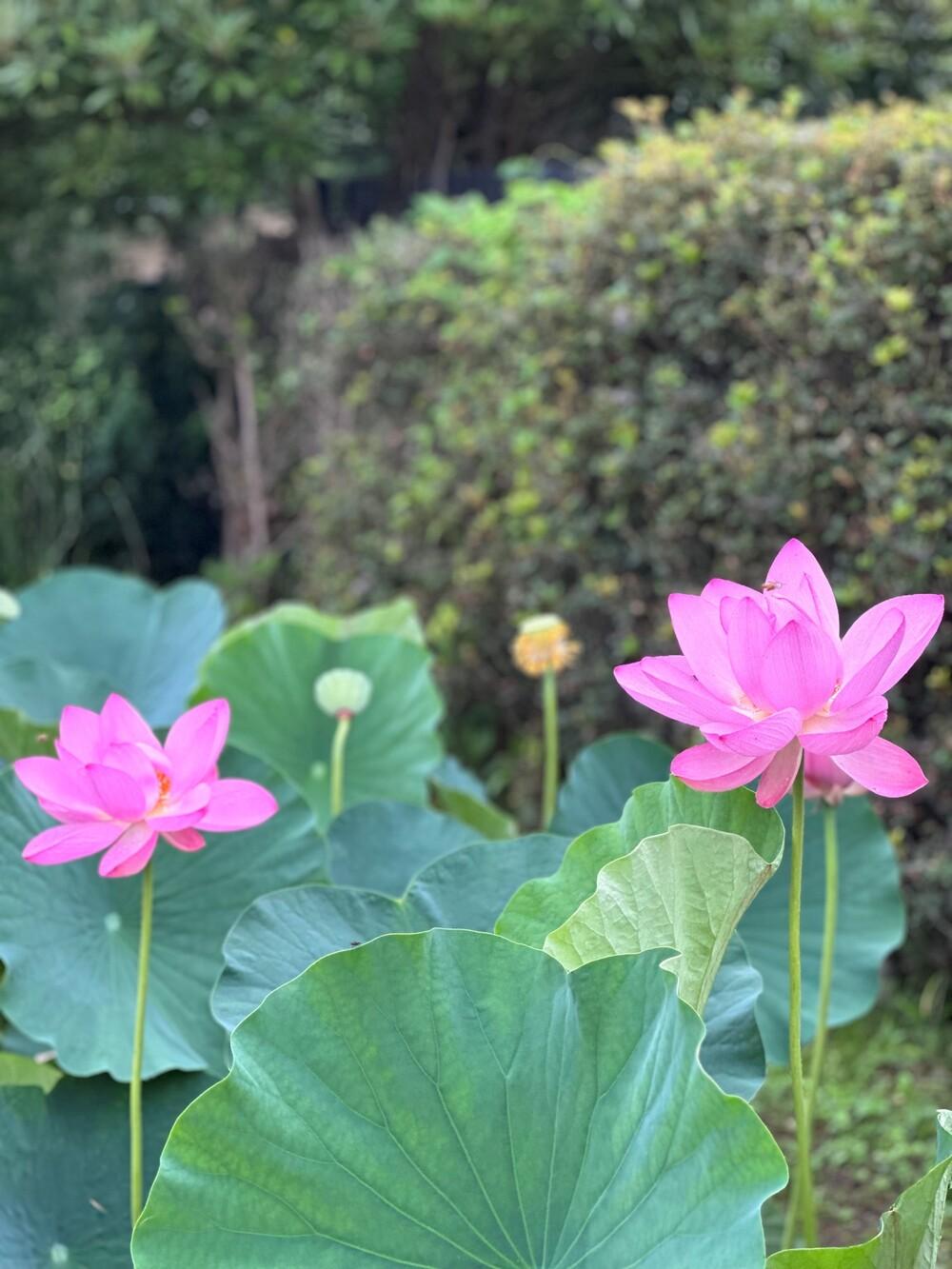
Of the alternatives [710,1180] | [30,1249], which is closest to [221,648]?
[30,1249]

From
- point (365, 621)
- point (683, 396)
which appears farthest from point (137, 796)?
point (683, 396)

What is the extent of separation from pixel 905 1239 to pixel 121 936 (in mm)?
582

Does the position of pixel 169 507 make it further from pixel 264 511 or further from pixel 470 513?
pixel 470 513

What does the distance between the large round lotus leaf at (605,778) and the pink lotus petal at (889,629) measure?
1.46 feet

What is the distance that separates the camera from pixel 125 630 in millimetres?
1645

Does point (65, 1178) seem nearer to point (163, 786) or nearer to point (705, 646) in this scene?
point (163, 786)

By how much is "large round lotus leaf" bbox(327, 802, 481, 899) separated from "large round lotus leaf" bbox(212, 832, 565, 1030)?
0.58 ft

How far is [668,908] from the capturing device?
0.67 meters

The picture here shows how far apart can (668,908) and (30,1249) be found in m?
0.45

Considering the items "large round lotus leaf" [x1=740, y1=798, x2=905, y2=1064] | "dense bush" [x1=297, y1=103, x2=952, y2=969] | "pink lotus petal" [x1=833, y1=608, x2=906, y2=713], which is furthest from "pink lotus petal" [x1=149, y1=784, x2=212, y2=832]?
"dense bush" [x1=297, y1=103, x2=952, y2=969]

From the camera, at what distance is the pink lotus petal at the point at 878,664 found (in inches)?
24.9

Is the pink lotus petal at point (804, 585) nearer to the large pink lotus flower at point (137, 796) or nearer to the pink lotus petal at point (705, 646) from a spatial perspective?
the pink lotus petal at point (705, 646)

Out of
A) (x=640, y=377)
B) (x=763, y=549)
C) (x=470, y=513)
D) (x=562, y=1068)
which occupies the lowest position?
(x=470, y=513)

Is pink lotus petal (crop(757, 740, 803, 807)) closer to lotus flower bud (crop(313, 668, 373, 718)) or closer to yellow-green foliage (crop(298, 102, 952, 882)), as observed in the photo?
lotus flower bud (crop(313, 668, 373, 718))
